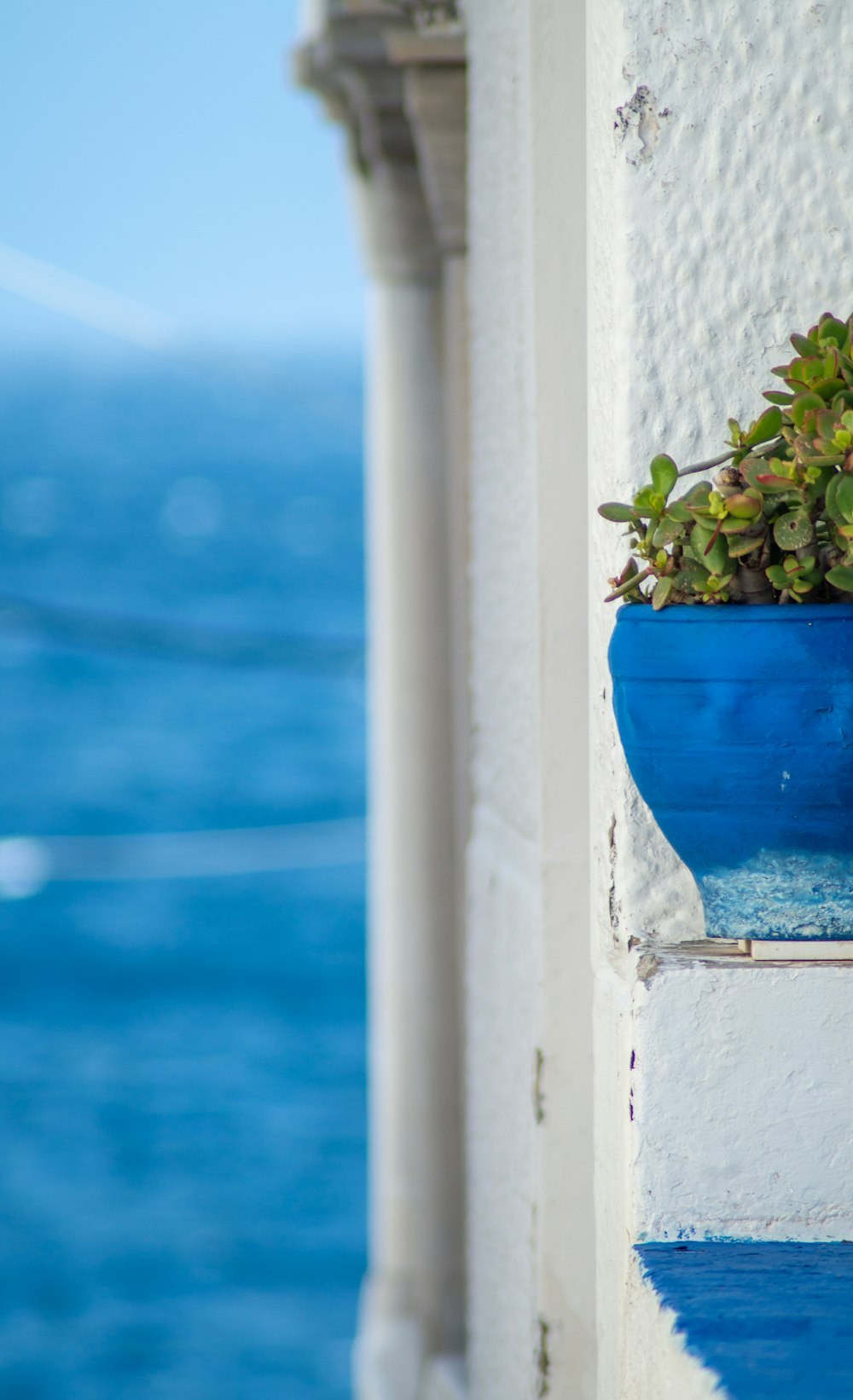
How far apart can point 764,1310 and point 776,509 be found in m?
0.49

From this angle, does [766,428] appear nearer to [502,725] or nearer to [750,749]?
[750,749]

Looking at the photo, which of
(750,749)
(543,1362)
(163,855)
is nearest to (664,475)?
(750,749)

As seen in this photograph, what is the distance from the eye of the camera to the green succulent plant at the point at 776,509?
97 centimetres

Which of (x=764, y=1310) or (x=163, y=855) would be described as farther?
(x=163, y=855)

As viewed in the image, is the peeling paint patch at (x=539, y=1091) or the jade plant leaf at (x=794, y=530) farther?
the peeling paint patch at (x=539, y=1091)

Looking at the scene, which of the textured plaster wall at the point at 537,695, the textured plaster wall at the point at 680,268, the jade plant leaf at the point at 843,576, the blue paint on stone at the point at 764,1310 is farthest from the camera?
the textured plaster wall at the point at 537,695

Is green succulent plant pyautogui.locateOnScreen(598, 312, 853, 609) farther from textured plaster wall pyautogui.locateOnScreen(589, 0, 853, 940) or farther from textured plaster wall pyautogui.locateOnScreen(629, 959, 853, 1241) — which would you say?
textured plaster wall pyautogui.locateOnScreen(629, 959, 853, 1241)

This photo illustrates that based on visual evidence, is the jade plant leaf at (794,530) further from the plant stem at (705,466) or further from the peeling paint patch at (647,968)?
the peeling paint patch at (647,968)

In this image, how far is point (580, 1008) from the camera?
1.34 meters

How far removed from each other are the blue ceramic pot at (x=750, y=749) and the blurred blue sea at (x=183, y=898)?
9981 mm

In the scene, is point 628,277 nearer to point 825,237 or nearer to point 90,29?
point 825,237

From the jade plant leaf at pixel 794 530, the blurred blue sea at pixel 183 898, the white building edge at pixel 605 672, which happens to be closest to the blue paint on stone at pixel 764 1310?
the white building edge at pixel 605 672

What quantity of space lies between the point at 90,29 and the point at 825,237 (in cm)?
5943

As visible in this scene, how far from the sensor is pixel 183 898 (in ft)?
96.4
